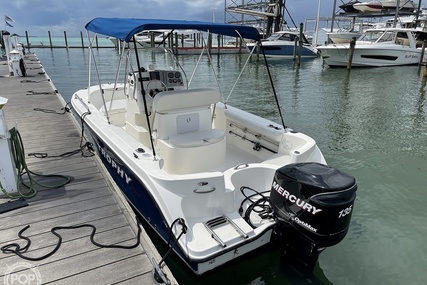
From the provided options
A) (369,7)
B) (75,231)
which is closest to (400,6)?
(369,7)

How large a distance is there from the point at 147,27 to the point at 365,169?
407 centimetres

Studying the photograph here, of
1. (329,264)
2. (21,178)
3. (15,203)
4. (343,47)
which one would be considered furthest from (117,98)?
(343,47)

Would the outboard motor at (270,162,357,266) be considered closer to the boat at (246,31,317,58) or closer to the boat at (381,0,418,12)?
the boat at (246,31,317,58)

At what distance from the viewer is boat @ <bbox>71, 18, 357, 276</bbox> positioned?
90.3 inches

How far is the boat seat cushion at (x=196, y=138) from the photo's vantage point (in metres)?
3.29

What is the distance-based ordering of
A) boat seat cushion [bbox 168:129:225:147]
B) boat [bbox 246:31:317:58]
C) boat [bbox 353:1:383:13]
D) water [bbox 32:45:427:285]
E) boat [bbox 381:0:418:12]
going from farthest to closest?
1. boat [bbox 381:0:418:12]
2. boat [bbox 353:1:383:13]
3. boat [bbox 246:31:317:58]
4. boat seat cushion [bbox 168:129:225:147]
5. water [bbox 32:45:427:285]

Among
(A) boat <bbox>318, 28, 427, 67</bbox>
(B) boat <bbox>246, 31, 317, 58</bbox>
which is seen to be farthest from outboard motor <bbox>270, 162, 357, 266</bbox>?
(B) boat <bbox>246, 31, 317, 58</bbox>

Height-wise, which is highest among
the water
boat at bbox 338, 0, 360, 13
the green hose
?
boat at bbox 338, 0, 360, 13

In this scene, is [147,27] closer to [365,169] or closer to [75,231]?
[75,231]

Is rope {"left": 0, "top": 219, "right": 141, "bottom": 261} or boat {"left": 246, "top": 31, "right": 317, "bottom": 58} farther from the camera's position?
boat {"left": 246, "top": 31, "right": 317, "bottom": 58}

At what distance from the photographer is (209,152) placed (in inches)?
134

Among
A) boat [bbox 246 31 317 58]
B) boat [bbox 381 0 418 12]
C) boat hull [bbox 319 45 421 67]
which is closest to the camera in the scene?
boat hull [bbox 319 45 421 67]

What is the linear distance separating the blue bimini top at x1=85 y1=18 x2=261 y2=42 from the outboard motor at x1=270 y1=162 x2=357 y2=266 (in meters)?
1.81

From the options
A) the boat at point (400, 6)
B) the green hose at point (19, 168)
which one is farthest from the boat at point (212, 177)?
the boat at point (400, 6)
